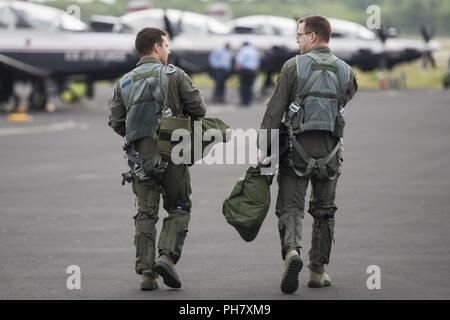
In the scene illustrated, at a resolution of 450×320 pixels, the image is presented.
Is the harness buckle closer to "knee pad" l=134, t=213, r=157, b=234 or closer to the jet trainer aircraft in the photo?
"knee pad" l=134, t=213, r=157, b=234

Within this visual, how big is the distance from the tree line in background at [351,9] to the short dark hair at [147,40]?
79.8m

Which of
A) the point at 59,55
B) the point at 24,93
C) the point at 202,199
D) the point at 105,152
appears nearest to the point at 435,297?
the point at 202,199

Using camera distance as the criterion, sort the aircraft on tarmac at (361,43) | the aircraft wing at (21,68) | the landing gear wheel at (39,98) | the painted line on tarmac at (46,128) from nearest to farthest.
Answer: the painted line on tarmac at (46,128), the aircraft wing at (21,68), the landing gear wheel at (39,98), the aircraft on tarmac at (361,43)

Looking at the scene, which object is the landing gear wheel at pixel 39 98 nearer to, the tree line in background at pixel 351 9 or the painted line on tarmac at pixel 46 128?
the painted line on tarmac at pixel 46 128

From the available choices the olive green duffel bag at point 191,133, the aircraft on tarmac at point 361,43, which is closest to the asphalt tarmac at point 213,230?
the olive green duffel bag at point 191,133

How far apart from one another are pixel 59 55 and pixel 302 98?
2595 cm

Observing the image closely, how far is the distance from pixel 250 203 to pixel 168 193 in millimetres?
547

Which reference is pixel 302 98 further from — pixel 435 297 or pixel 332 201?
pixel 435 297

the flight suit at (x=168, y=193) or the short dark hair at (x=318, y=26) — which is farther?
the short dark hair at (x=318, y=26)

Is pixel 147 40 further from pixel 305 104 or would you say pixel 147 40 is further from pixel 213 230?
pixel 213 230

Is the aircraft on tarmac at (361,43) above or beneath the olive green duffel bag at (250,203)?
above

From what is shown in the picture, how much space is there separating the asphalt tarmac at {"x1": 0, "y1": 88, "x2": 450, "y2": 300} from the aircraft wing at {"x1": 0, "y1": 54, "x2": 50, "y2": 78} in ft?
34.0

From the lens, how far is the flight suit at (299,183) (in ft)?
27.3
